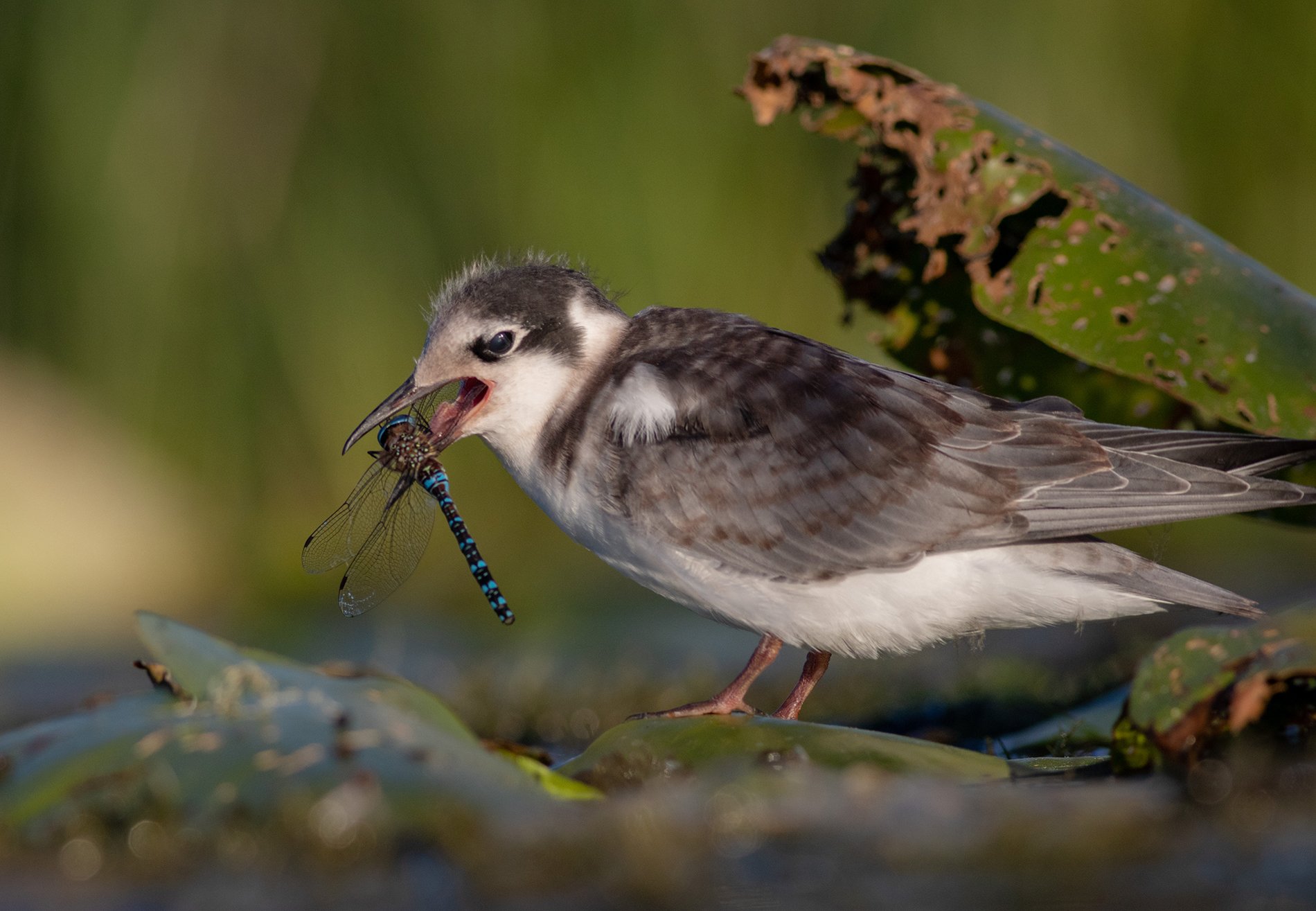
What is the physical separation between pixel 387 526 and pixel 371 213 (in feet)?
6.31

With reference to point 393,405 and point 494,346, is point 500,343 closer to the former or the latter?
point 494,346

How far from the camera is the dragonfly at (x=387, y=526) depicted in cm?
390

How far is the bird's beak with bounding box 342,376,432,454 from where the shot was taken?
3705mm

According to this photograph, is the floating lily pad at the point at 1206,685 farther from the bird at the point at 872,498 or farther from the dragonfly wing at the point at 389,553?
the dragonfly wing at the point at 389,553

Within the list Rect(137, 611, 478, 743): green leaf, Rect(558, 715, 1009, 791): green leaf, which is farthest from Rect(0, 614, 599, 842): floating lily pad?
Rect(558, 715, 1009, 791): green leaf

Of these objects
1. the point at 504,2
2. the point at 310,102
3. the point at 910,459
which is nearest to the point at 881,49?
the point at 504,2

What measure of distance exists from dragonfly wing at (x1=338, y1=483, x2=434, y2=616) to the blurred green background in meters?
1.08

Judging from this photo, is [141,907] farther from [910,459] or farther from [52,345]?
[52,345]

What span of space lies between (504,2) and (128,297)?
6.15 ft

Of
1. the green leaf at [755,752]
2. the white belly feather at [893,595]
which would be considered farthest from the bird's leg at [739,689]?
the green leaf at [755,752]

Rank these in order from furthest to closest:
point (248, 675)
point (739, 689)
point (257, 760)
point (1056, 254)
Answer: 1. point (1056, 254)
2. point (739, 689)
3. point (248, 675)
4. point (257, 760)

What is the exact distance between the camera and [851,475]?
344 cm

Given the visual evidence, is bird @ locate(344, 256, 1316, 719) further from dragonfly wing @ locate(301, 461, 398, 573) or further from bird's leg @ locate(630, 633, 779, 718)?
dragonfly wing @ locate(301, 461, 398, 573)

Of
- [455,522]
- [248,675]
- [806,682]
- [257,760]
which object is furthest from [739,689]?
[257,760]
